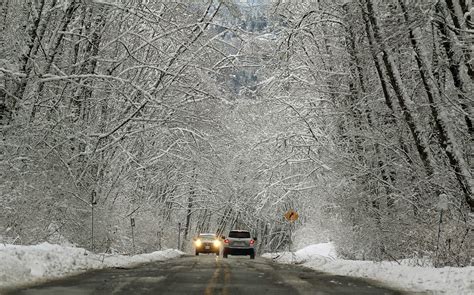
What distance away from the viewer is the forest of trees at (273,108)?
52.7 ft

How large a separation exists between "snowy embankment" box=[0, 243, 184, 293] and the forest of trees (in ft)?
6.40

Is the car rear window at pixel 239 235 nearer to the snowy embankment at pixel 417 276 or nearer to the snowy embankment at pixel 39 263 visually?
the snowy embankment at pixel 417 276

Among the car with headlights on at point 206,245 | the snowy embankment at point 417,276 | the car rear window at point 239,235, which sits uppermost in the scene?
the car rear window at point 239,235

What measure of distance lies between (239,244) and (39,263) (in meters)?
26.8

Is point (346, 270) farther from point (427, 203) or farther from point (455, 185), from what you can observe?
point (455, 185)

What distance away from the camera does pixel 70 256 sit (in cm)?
1616

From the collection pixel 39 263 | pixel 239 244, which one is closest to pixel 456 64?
pixel 39 263

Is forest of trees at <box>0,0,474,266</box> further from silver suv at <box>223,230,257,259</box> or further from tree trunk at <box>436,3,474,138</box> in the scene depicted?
silver suv at <box>223,230,257,259</box>

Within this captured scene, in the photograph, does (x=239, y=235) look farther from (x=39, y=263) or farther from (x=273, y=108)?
(x=39, y=263)

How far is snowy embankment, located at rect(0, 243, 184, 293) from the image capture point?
37.2ft

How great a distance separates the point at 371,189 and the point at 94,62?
36.7ft

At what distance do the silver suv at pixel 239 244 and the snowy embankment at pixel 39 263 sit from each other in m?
21.2

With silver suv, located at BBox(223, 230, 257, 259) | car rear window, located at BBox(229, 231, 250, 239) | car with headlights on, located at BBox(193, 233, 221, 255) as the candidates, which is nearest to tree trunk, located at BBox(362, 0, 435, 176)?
silver suv, located at BBox(223, 230, 257, 259)

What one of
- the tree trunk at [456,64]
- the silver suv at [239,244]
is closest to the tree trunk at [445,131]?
the tree trunk at [456,64]
